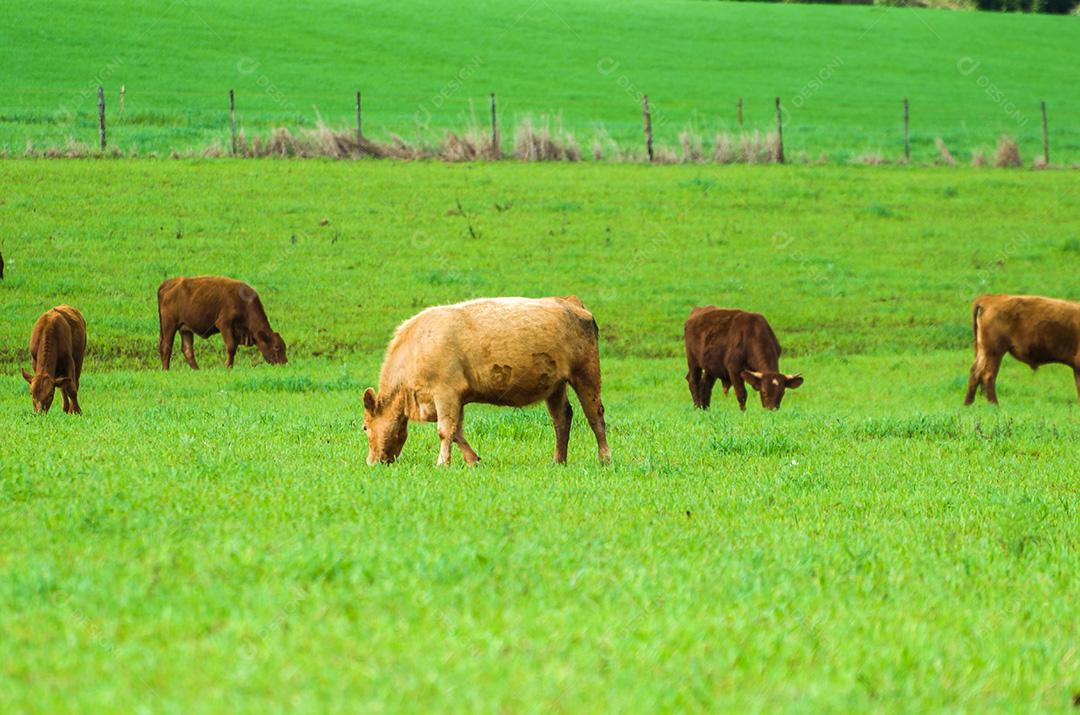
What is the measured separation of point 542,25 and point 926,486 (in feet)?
213

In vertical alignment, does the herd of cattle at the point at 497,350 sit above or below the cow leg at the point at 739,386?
above

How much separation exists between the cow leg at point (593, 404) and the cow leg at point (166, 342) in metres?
11.2

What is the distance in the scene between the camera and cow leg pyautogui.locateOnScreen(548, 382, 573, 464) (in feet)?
36.9

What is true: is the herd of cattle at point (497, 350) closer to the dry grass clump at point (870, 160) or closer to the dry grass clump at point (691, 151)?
the dry grass clump at point (691, 151)

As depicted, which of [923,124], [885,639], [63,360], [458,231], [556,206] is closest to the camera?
[885,639]

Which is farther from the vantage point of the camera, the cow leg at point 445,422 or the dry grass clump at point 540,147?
the dry grass clump at point 540,147

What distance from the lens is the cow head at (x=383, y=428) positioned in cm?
1082

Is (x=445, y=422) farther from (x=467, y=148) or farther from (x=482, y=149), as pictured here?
(x=482, y=149)

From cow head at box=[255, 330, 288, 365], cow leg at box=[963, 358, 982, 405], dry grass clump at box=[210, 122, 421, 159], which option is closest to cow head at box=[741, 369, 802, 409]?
cow leg at box=[963, 358, 982, 405]

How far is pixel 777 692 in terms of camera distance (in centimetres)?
481

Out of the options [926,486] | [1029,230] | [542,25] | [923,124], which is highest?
[542,25]

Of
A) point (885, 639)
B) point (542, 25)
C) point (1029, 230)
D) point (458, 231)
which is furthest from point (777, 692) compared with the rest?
point (542, 25)

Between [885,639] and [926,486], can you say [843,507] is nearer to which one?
[926,486]

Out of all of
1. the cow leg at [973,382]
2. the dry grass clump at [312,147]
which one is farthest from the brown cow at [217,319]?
the dry grass clump at [312,147]
